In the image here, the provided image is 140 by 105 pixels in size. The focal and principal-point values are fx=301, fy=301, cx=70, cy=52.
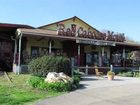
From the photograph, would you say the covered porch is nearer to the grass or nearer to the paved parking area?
the grass

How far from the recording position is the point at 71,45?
3052 centimetres

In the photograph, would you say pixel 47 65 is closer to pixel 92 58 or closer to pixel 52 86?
pixel 52 86

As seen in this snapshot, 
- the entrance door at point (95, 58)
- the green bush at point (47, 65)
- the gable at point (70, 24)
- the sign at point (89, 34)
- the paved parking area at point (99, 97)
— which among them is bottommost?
the paved parking area at point (99, 97)

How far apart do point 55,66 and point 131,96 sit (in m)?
5.53

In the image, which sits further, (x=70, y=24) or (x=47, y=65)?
(x=70, y=24)

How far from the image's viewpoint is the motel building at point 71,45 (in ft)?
84.1

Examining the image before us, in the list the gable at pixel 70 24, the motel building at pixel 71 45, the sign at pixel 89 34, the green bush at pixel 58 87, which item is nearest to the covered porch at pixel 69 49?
the motel building at pixel 71 45

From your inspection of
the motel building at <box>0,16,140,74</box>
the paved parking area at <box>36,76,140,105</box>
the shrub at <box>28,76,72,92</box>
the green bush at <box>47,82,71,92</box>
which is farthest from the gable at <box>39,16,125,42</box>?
the green bush at <box>47,82,71,92</box>

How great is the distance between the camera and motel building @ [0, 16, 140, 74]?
25625mm

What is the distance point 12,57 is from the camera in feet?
92.0

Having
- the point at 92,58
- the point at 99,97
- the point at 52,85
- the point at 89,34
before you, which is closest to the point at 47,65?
the point at 52,85

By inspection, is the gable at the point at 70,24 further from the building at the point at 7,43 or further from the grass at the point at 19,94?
the grass at the point at 19,94

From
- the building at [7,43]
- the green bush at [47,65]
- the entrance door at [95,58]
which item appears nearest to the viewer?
the green bush at [47,65]

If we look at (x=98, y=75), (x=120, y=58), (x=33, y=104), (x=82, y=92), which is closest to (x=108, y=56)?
(x=120, y=58)
